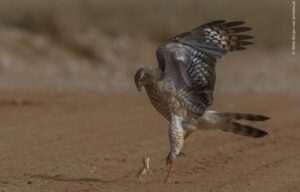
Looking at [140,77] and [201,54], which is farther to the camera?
[201,54]

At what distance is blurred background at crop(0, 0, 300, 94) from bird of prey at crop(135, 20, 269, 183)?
404 inches

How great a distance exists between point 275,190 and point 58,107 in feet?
25.9

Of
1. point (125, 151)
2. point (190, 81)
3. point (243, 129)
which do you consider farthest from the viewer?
point (125, 151)

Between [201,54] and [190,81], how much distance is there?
13.9 inches

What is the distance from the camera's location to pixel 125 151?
11703 mm

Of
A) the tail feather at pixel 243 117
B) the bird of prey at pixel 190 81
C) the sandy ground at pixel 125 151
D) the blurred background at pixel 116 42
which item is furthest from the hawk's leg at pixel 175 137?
the blurred background at pixel 116 42

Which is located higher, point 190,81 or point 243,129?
point 190,81

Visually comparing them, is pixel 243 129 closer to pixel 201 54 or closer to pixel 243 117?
pixel 243 117

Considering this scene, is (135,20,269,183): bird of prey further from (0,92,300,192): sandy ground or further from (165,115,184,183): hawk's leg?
(0,92,300,192): sandy ground

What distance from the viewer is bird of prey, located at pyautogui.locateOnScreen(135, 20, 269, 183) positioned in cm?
929

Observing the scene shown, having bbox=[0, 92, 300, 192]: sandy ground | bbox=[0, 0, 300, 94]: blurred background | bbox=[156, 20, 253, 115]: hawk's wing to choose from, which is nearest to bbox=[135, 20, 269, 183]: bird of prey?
bbox=[156, 20, 253, 115]: hawk's wing

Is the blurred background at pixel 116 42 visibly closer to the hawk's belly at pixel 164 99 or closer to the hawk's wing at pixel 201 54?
the hawk's wing at pixel 201 54

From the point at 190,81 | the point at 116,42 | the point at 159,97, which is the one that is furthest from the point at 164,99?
the point at 116,42

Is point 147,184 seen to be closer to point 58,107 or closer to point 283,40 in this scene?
point 58,107
